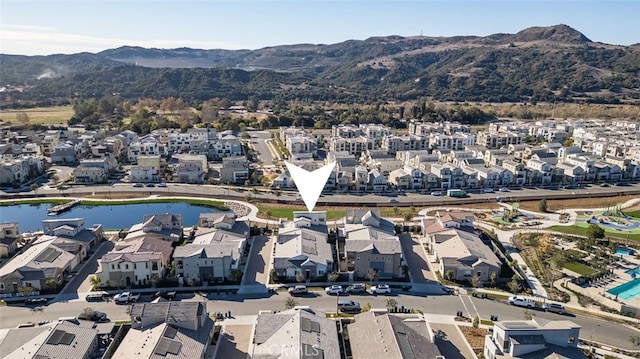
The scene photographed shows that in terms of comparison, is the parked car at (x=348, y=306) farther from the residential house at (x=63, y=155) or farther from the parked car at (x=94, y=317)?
the residential house at (x=63, y=155)

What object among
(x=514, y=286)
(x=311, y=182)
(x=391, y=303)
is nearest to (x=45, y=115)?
(x=311, y=182)

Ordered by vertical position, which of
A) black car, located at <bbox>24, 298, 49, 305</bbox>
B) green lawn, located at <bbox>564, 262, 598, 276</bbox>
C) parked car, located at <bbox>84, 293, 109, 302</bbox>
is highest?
green lawn, located at <bbox>564, 262, 598, 276</bbox>

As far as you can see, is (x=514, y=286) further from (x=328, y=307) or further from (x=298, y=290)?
(x=298, y=290)

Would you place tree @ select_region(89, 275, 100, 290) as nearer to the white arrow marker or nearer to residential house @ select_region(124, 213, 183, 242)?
residential house @ select_region(124, 213, 183, 242)

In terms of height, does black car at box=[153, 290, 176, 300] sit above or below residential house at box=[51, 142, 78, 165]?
below

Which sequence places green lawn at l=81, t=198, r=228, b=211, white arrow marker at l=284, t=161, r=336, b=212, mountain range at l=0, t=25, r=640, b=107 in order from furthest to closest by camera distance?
1. mountain range at l=0, t=25, r=640, b=107
2. green lawn at l=81, t=198, r=228, b=211
3. white arrow marker at l=284, t=161, r=336, b=212

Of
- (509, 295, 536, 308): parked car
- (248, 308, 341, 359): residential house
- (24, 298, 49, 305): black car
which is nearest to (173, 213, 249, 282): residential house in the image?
(248, 308, 341, 359): residential house

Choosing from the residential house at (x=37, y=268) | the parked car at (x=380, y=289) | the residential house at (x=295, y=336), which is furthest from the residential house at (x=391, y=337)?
the residential house at (x=37, y=268)
